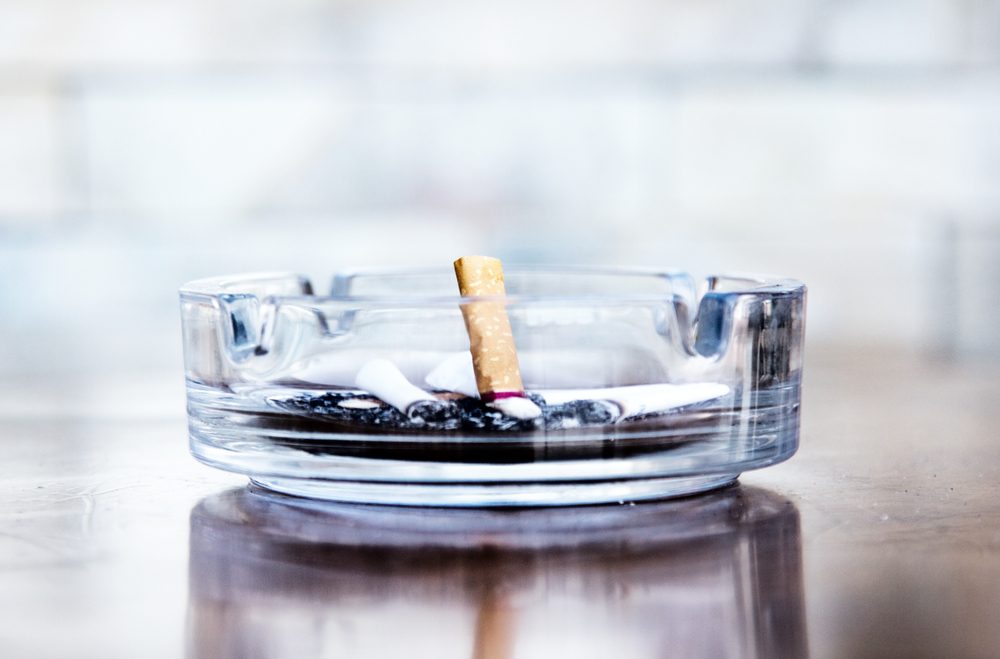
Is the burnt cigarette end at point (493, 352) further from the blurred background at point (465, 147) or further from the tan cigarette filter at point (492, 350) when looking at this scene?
the blurred background at point (465, 147)

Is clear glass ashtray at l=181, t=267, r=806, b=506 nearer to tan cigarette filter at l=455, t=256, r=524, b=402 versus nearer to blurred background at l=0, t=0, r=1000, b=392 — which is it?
tan cigarette filter at l=455, t=256, r=524, b=402

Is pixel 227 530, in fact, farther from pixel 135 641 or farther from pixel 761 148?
pixel 761 148

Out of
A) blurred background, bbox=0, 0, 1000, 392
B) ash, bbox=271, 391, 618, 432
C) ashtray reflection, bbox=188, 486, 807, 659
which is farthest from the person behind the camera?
blurred background, bbox=0, 0, 1000, 392

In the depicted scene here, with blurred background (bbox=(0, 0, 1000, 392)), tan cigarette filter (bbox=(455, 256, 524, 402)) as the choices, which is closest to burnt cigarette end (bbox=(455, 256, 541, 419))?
tan cigarette filter (bbox=(455, 256, 524, 402))

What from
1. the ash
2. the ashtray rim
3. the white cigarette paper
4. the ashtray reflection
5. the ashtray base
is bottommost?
the ashtray reflection

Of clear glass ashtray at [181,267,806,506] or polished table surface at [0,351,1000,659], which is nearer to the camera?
polished table surface at [0,351,1000,659]

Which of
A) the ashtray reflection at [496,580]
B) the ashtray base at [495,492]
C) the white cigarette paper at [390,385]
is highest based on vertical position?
the white cigarette paper at [390,385]

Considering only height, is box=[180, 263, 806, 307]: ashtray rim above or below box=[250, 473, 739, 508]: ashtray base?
above

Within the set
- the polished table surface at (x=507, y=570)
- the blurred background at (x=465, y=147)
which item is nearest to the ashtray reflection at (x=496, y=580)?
the polished table surface at (x=507, y=570)

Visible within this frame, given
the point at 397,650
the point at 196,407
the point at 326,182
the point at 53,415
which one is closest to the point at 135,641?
the point at 397,650
